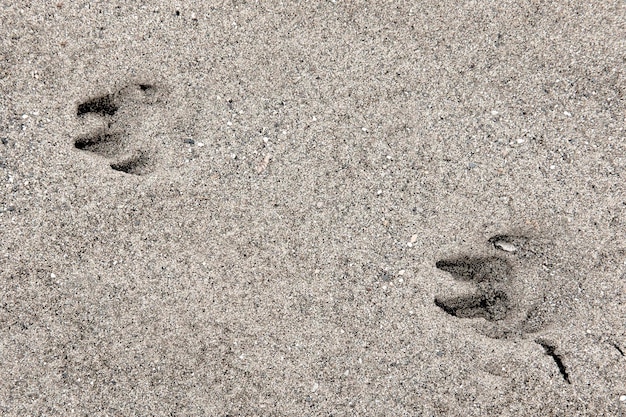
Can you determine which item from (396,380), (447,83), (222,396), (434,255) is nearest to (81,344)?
(222,396)

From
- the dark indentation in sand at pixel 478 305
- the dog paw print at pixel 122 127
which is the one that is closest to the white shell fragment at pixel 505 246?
the dark indentation in sand at pixel 478 305

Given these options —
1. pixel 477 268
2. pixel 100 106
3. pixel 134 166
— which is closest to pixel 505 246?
pixel 477 268

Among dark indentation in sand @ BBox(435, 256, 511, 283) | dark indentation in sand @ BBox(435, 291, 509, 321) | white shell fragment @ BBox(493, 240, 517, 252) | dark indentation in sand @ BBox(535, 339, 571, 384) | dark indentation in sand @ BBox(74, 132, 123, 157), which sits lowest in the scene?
dark indentation in sand @ BBox(535, 339, 571, 384)

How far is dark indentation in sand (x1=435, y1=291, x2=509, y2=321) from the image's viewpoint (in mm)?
2354

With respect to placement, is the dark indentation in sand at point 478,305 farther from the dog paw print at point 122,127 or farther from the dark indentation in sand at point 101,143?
the dark indentation in sand at point 101,143

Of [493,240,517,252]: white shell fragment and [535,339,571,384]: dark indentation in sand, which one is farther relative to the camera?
[493,240,517,252]: white shell fragment

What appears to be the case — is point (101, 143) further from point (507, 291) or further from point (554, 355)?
point (554, 355)

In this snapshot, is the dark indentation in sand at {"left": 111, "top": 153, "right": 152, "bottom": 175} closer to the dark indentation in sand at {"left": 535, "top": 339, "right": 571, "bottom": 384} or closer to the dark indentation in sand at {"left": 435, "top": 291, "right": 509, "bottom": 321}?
the dark indentation in sand at {"left": 435, "top": 291, "right": 509, "bottom": 321}

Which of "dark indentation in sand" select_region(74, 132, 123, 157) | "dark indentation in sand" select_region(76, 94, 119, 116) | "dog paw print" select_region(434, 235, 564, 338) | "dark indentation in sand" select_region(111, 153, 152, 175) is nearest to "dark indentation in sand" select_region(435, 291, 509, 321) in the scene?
"dog paw print" select_region(434, 235, 564, 338)

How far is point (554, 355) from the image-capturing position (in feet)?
7.55

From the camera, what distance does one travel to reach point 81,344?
90.8 inches

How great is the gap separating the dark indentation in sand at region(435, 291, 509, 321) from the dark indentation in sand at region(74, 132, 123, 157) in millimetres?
1438

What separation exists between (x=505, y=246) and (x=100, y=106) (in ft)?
5.77

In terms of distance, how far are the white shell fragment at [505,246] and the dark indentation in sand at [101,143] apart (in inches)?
61.9
